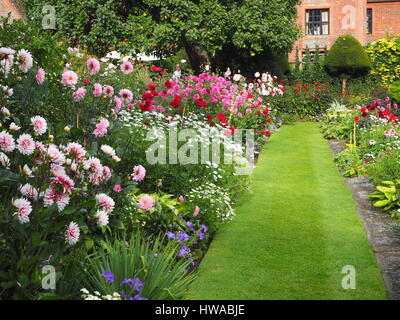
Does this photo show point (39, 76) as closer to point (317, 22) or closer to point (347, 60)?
point (347, 60)

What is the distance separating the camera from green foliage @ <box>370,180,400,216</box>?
20.9 feet

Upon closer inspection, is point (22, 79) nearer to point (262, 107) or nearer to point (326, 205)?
point (326, 205)

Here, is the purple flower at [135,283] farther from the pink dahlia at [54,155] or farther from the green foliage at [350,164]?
the green foliage at [350,164]

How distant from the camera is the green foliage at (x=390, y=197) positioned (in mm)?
6355

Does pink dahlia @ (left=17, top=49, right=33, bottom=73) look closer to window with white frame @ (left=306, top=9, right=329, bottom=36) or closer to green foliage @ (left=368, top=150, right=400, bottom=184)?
green foliage @ (left=368, top=150, right=400, bottom=184)

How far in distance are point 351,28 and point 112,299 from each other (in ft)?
89.6

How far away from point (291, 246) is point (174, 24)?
428 inches

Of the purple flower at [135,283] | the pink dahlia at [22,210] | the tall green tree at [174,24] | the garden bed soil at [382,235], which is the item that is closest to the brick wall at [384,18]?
the tall green tree at [174,24]

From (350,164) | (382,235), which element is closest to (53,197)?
(382,235)

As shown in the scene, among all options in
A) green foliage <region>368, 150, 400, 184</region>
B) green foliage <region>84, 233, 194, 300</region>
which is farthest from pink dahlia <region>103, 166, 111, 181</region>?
green foliage <region>368, 150, 400, 184</region>

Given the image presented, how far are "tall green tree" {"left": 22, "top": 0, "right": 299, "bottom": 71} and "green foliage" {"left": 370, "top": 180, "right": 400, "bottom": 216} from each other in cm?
908

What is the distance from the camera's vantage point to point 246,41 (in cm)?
1611

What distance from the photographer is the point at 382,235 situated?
5.68m
